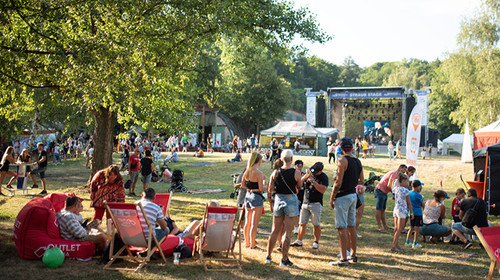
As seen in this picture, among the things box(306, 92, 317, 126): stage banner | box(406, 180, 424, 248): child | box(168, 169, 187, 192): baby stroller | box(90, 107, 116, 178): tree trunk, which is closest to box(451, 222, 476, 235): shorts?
box(406, 180, 424, 248): child

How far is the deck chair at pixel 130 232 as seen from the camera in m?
5.79

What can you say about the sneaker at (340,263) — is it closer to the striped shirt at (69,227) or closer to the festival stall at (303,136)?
the striped shirt at (69,227)

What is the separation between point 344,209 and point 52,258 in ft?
13.5

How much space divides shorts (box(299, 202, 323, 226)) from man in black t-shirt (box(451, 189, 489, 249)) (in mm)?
2967

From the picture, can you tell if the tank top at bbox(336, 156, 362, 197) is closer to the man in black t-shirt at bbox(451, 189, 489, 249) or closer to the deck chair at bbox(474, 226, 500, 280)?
the deck chair at bbox(474, 226, 500, 280)

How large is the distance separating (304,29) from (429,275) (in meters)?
9.14

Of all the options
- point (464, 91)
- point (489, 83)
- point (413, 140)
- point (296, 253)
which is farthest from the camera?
point (464, 91)

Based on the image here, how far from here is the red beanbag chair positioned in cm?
600

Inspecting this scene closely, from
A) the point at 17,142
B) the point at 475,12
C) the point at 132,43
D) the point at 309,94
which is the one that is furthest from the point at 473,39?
the point at 17,142

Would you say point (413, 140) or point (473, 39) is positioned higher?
point (473, 39)

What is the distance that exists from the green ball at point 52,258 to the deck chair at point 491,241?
18.5 feet

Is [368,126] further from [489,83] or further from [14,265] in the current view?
[14,265]

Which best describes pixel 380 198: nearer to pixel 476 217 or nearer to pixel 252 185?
pixel 476 217

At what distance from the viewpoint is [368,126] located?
44.0 metres
